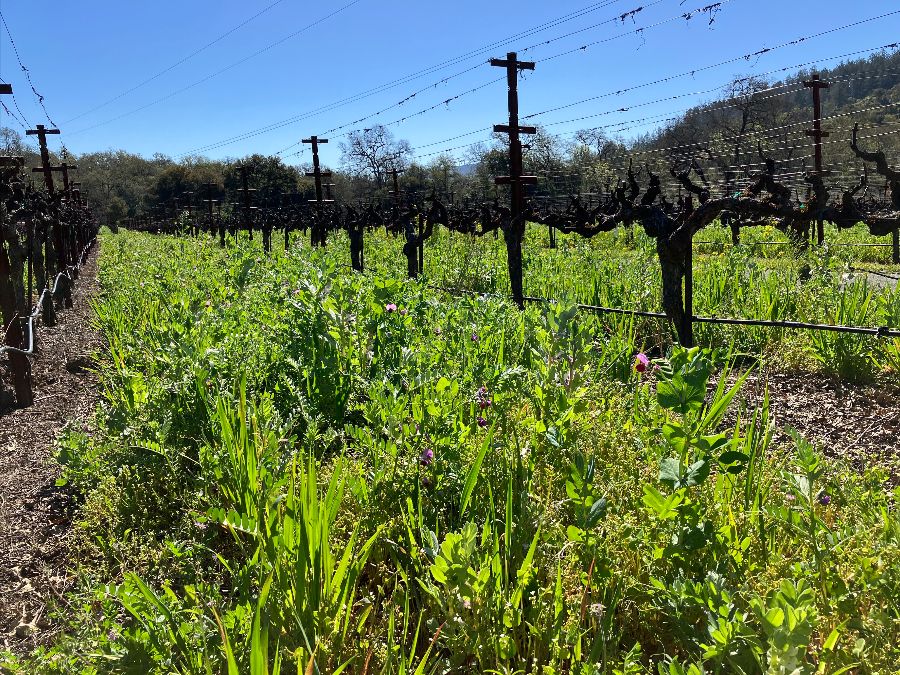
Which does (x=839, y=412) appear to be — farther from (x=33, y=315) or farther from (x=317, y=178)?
(x=317, y=178)

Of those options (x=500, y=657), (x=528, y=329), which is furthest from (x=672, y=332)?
(x=500, y=657)

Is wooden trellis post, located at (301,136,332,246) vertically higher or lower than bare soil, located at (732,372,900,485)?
higher

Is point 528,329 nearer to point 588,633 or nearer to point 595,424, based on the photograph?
point 595,424

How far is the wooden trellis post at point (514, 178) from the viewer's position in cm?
812

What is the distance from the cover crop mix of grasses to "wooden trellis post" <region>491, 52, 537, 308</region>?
377cm

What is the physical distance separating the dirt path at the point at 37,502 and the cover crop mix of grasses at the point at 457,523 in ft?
0.54

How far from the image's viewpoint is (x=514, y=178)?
10008 mm

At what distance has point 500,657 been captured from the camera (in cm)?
178

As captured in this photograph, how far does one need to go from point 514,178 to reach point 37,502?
26.8 feet

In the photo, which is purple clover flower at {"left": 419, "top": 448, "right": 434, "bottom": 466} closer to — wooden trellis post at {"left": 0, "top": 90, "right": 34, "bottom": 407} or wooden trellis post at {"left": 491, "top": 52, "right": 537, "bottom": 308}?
wooden trellis post at {"left": 0, "top": 90, "right": 34, "bottom": 407}

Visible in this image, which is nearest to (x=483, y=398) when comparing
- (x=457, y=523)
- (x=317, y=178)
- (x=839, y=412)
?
(x=457, y=523)

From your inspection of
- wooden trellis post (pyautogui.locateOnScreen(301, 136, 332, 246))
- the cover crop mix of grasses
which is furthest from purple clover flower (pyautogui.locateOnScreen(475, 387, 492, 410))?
wooden trellis post (pyautogui.locateOnScreen(301, 136, 332, 246))

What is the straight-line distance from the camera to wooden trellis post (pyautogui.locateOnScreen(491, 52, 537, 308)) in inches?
320

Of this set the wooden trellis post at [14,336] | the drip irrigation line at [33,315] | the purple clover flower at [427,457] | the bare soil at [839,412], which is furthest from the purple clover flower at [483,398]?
the wooden trellis post at [14,336]
